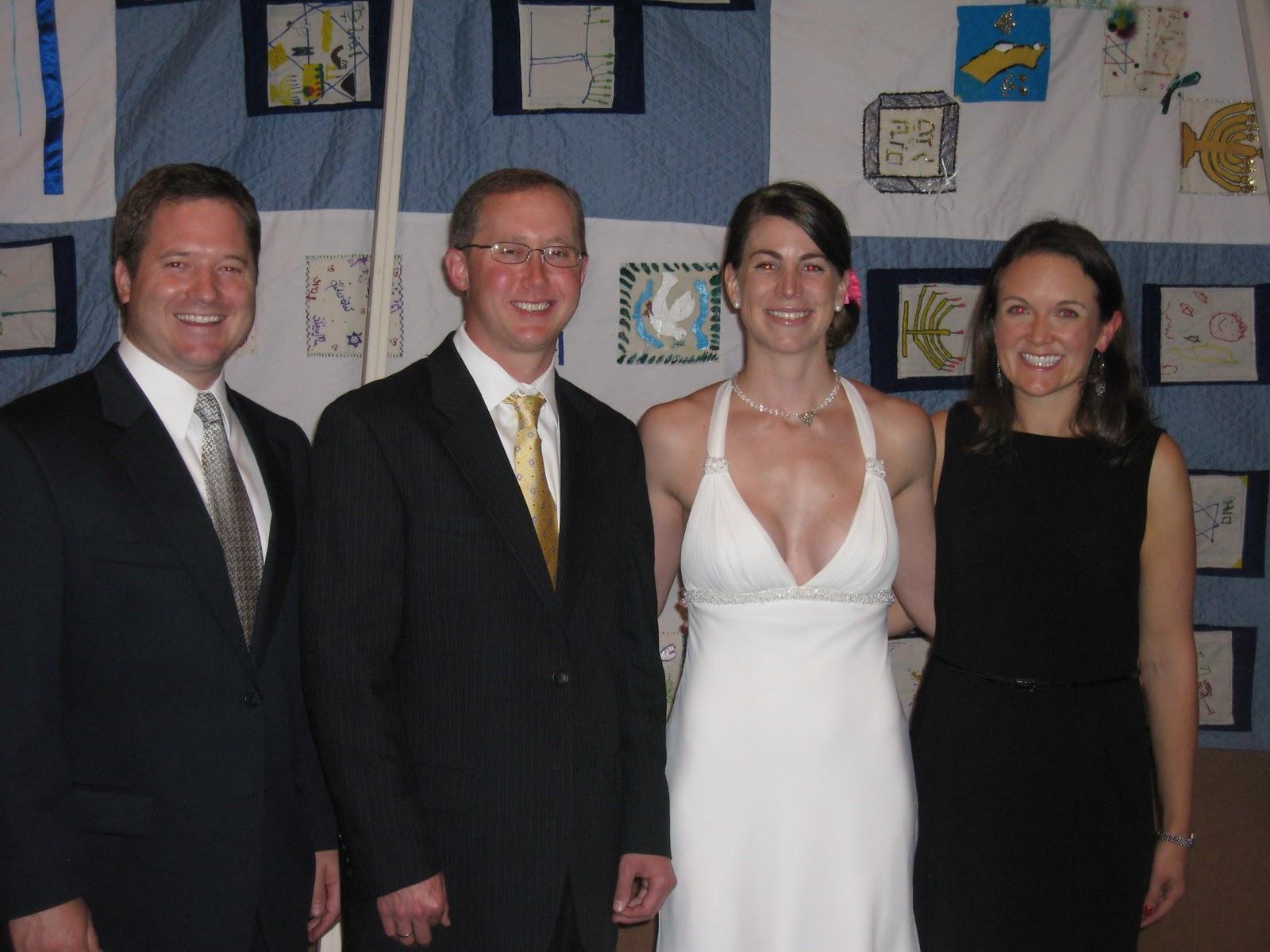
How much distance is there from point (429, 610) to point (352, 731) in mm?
208

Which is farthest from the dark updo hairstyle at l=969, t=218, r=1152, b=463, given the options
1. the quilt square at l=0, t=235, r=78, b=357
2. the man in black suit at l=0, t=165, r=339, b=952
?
the quilt square at l=0, t=235, r=78, b=357

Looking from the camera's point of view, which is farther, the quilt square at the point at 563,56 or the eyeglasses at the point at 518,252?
the quilt square at the point at 563,56

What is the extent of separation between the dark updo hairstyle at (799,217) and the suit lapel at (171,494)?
3.69ft

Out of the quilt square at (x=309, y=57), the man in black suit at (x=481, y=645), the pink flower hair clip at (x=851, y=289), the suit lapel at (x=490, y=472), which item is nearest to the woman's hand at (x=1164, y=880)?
the man in black suit at (x=481, y=645)

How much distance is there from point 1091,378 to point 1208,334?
82 cm

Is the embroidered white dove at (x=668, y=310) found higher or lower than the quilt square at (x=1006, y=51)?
lower

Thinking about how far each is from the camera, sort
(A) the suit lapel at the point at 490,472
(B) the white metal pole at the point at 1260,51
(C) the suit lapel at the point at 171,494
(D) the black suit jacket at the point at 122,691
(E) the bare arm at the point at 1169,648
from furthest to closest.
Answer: (B) the white metal pole at the point at 1260,51 < (E) the bare arm at the point at 1169,648 < (A) the suit lapel at the point at 490,472 < (C) the suit lapel at the point at 171,494 < (D) the black suit jacket at the point at 122,691

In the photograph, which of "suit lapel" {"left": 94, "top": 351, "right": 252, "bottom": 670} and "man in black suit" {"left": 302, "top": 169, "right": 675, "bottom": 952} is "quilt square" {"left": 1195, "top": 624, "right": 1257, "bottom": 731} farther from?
"suit lapel" {"left": 94, "top": 351, "right": 252, "bottom": 670}

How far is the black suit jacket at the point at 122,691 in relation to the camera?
142 centimetres

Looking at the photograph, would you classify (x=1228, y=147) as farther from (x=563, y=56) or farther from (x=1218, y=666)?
(x=563, y=56)

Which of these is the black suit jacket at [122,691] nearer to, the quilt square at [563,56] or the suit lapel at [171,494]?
the suit lapel at [171,494]

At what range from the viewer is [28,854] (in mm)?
1395

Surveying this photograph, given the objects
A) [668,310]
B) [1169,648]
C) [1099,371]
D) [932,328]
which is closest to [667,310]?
[668,310]

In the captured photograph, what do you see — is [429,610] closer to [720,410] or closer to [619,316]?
[720,410]
